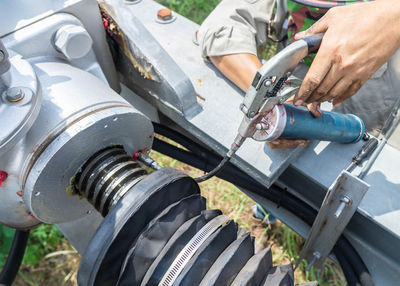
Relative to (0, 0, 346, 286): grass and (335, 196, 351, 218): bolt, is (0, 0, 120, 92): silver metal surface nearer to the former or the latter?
(335, 196, 351, 218): bolt

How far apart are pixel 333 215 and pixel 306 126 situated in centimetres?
21

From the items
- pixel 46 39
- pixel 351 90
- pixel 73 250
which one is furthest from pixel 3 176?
pixel 73 250

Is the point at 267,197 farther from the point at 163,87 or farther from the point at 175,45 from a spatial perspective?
the point at 175,45

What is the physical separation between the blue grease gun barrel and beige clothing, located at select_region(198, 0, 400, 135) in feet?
0.99

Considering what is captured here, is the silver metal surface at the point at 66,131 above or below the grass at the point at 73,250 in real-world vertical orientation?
above

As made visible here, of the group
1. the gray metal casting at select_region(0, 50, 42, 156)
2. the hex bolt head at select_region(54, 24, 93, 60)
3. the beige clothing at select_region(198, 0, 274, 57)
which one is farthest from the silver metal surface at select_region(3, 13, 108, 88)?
the beige clothing at select_region(198, 0, 274, 57)

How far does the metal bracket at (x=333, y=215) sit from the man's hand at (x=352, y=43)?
0.62 ft

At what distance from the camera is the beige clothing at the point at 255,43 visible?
994mm

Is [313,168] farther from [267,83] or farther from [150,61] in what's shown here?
[150,61]

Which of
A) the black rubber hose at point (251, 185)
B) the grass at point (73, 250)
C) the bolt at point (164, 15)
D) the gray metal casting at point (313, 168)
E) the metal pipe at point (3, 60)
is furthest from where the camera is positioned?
the grass at point (73, 250)

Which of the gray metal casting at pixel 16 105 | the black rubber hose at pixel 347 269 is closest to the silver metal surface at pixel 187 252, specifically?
the gray metal casting at pixel 16 105

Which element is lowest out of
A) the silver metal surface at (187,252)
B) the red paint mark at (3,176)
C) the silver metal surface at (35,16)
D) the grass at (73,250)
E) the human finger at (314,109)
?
the grass at (73,250)

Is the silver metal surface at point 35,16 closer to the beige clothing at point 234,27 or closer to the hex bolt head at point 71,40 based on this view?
the hex bolt head at point 71,40

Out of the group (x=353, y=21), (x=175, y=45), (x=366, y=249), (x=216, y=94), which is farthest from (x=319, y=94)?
(x=175, y=45)
